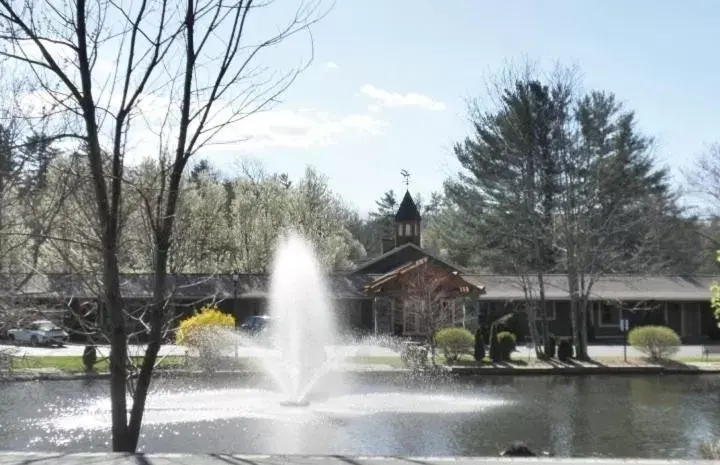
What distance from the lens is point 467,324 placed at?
132 feet

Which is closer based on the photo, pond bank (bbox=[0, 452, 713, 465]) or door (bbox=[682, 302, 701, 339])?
pond bank (bbox=[0, 452, 713, 465])

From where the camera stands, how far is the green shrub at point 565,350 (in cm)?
3120

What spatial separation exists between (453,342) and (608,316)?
656 inches

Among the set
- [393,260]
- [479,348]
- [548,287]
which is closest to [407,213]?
[393,260]

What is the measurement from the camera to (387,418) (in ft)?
58.0

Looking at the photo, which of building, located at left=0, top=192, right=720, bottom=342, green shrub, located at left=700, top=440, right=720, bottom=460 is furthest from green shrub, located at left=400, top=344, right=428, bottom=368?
green shrub, located at left=700, top=440, right=720, bottom=460

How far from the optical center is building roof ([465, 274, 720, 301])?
1656 inches

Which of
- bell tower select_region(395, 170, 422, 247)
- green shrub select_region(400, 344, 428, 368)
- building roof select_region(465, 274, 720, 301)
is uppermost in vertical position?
bell tower select_region(395, 170, 422, 247)

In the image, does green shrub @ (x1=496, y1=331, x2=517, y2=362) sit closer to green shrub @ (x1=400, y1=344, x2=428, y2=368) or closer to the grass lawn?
the grass lawn

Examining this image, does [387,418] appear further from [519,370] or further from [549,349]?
[549,349]

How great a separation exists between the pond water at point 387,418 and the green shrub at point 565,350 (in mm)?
6018

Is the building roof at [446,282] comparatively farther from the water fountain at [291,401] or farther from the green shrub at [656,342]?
the water fountain at [291,401]

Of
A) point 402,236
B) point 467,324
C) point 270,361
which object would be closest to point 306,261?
point 270,361

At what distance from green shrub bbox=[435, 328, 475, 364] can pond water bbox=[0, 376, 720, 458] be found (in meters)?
4.68
